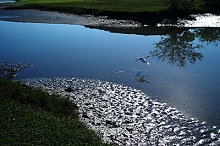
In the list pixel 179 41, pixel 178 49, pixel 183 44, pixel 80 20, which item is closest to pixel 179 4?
pixel 80 20

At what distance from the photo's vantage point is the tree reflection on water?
31766 mm

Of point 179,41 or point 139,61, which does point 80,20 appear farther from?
point 139,61

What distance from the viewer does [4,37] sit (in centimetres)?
4434

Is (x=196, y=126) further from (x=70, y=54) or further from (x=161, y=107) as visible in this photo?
(x=70, y=54)

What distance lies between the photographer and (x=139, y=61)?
99.4 ft

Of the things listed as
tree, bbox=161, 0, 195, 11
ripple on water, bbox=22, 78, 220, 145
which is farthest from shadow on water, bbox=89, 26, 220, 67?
ripple on water, bbox=22, 78, 220, 145

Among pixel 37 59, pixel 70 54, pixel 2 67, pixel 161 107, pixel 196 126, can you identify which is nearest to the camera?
pixel 196 126

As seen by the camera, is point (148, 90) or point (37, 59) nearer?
point (148, 90)

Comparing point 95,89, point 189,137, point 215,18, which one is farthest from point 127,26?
point 189,137

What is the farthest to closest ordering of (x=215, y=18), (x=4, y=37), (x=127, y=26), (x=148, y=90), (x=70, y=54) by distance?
(x=215, y=18)
(x=127, y=26)
(x=4, y=37)
(x=70, y=54)
(x=148, y=90)

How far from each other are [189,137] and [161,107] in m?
4.03

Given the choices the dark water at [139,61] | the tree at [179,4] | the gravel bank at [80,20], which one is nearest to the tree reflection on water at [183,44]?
the dark water at [139,61]

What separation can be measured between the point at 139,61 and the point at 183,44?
10315 millimetres

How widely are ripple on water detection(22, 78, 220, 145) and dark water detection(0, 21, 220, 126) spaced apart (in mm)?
1109
